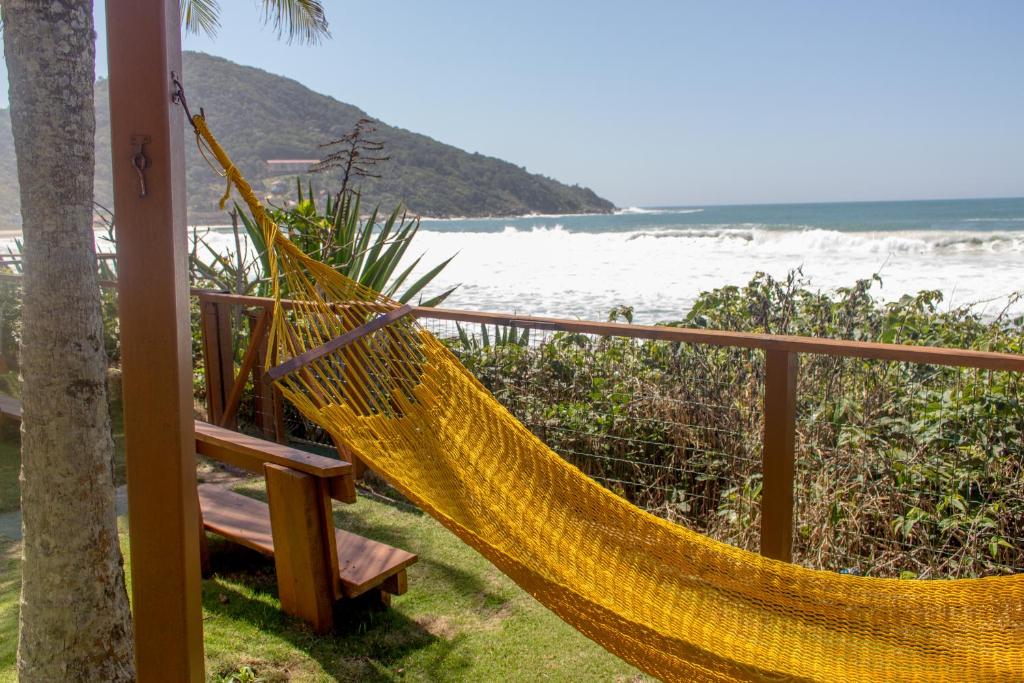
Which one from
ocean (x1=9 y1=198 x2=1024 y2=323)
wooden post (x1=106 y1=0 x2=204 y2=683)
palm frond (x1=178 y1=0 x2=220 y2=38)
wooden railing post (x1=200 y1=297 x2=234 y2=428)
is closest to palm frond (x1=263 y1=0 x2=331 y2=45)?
palm frond (x1=178 y1=0 x2=220 y2=38)

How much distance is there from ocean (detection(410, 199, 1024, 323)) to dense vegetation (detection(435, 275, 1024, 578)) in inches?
298

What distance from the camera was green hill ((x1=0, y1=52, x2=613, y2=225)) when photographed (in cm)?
A: 2189

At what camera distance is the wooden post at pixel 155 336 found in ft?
3.79

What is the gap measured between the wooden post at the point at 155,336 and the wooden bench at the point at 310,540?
1.94 ft

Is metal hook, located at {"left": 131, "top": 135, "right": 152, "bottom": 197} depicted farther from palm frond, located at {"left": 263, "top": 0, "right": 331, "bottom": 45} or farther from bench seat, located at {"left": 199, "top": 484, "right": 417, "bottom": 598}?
palm frond, located at {"left": 263, "top": 0, "right": 331, "bottom": 45}

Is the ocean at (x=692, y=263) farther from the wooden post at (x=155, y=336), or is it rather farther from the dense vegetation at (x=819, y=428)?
the wooden post at (x=155, y=336)

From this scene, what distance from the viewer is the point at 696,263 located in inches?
736

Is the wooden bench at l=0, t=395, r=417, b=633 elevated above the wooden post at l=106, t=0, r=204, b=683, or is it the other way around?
the wooden post at l=106, t=0, r=204, b=683

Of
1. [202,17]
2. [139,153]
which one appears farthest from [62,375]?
[202,17]

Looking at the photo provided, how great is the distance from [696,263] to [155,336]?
18271mm

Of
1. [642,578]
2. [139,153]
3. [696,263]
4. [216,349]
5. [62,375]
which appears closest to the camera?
[139,153]

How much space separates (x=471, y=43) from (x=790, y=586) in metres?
16.2

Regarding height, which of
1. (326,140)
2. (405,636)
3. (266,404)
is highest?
(326,140)

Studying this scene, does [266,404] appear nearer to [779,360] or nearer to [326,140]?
[779,360]
